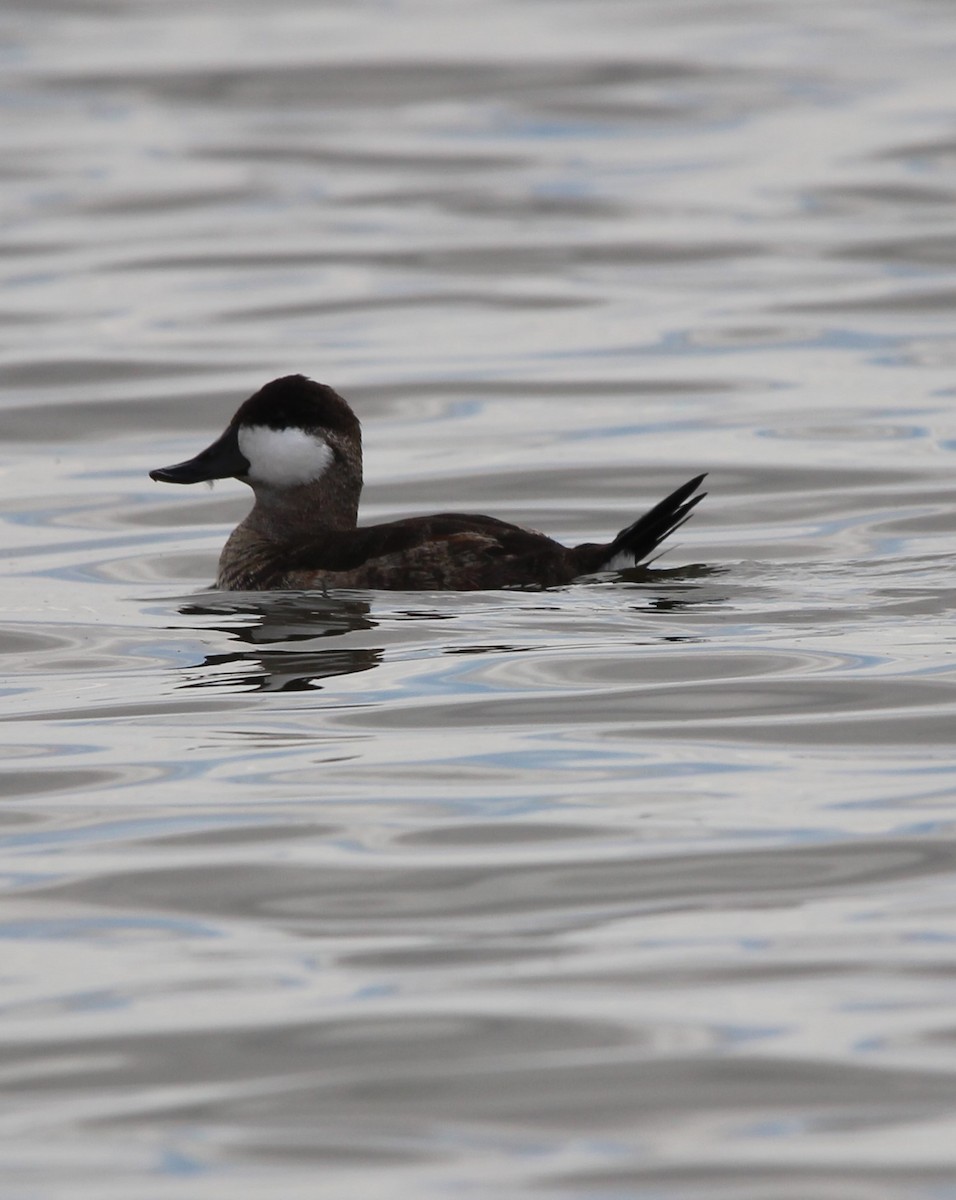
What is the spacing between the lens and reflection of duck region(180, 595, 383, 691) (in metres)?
6.55

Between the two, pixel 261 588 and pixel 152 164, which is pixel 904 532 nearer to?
pixel 261 588

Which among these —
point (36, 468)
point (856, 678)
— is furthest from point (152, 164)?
point (856, 678)

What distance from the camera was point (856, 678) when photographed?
6414 millimetres

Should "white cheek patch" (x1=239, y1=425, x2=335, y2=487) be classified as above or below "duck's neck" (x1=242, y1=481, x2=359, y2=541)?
above

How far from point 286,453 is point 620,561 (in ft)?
4.43

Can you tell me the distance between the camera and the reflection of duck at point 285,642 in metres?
6.55

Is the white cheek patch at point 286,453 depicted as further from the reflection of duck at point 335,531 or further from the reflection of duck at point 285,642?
the reflection of duck at point 285,642

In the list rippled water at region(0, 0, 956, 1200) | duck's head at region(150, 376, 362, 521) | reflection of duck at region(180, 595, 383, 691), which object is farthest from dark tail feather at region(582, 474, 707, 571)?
duck's head at region(150, 376, 362, 521)

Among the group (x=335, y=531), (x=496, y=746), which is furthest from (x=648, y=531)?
(x=496, y=746)

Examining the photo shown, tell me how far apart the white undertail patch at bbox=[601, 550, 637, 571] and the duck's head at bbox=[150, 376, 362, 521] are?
1.17 m

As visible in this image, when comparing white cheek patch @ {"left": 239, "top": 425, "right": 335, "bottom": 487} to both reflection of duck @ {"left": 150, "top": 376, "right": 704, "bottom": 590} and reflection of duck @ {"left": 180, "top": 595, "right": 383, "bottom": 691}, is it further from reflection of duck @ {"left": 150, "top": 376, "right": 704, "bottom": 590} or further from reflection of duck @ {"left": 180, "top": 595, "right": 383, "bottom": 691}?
reflection of duck @ {"left": 180, "top": 595, "right": 383, "bottom": 691}

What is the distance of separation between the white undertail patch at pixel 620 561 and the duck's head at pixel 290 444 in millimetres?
1167

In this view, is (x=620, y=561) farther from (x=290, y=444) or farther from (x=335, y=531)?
(x=290, y=444)

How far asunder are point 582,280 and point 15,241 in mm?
4539
